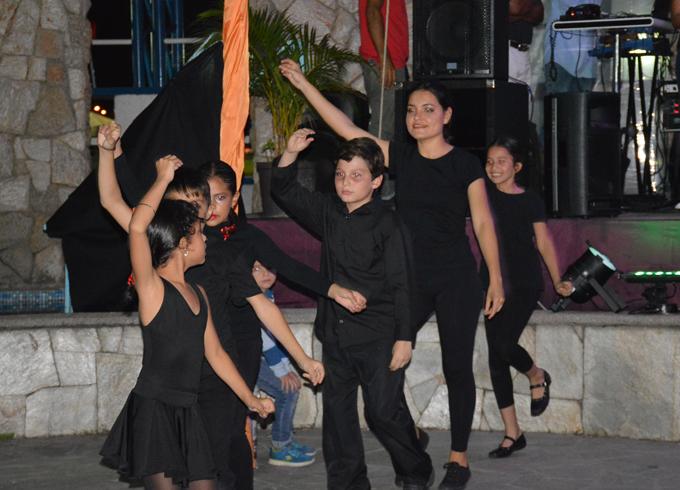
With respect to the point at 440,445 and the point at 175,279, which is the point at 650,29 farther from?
the point at 175,279

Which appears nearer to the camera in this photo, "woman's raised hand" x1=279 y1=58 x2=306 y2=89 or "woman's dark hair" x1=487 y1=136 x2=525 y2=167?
"woman's raised hand" x1=279 y1=58 x2=306 y2=89

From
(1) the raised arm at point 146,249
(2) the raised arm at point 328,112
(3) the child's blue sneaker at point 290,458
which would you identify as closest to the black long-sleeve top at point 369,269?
(2) the raised arm at point 328,112

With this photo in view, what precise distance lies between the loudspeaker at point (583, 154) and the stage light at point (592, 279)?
813 millimetres

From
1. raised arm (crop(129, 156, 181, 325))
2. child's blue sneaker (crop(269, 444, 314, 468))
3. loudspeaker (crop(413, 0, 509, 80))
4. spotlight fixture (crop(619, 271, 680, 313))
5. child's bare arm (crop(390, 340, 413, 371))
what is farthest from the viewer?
loudspeaker (crop(413, 0, 509, 80))

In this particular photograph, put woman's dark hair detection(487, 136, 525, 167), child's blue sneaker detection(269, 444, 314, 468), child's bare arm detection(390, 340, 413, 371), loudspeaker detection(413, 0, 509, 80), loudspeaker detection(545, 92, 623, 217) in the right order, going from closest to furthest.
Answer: child's bare arm detection(390, 340, 413, 371) → child's blue sneaker detection(269, 444, 314, 468) → woman's dark hair detection(487, 136, 525, 167) → loudspeaker detection(413, 0, 509, 80) → loudspeaker detection(545, 92, 623, 217)

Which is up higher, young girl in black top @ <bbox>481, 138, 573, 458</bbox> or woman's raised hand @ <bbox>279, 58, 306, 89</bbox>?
woman's raised hand @ <bbox>279, 58, 306, 89</bbox>

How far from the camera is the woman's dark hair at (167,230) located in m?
2.81

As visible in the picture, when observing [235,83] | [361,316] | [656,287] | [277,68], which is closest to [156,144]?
[235,83]

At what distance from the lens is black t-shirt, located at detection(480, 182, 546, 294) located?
4.49 meters

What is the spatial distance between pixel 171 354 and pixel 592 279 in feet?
10.0

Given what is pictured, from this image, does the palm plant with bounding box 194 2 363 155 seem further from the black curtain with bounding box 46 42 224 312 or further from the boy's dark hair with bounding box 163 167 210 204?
the boy's dark hair with bounding box 163 167 210 204

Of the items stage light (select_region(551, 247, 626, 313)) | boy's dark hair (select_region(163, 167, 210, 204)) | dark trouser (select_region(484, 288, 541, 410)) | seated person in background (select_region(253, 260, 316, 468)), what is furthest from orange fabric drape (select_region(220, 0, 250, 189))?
stage light (select_region(551, 247, 626, 313))

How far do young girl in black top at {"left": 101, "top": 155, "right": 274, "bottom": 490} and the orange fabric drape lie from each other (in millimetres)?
1427

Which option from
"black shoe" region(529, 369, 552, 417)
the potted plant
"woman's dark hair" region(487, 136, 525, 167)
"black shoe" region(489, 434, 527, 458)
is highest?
the potted plant
